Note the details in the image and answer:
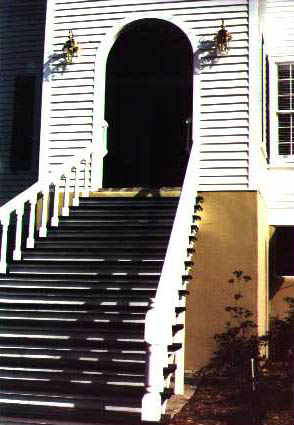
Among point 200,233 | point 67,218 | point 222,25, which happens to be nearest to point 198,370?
point 200,233

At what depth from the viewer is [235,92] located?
10.1 metres

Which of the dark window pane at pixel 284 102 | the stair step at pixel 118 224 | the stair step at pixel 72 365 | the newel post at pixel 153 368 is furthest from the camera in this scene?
the dark window pane at pixel 284 102

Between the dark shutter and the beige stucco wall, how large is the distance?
4.86m

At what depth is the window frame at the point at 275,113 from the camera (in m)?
12.3

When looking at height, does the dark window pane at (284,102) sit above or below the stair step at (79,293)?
above

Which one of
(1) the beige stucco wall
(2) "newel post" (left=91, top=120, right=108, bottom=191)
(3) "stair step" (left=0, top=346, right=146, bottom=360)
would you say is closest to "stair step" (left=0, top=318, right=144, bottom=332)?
(3) "stair step" (left=0, top=346, right=146, bottom=360)

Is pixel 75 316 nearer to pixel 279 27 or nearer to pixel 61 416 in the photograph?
pixel 61 416

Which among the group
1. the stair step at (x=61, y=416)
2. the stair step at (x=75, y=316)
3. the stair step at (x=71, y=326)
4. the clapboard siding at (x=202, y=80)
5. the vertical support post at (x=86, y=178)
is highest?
the clapboard siding at (x=202, y=80)

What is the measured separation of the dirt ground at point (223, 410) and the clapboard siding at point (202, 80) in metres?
3.52

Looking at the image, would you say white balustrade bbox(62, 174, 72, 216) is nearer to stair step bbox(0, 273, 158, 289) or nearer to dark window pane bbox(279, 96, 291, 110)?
stair step bbox(0, 273, 158, 289)

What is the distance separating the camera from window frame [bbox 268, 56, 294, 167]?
12258mm

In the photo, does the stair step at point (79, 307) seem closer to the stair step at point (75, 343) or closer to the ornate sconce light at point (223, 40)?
the stair step at point (75, 343)

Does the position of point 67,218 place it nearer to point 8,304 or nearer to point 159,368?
point 8,304

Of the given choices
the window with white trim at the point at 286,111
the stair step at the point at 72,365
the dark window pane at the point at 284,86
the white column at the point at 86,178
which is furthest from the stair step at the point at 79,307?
the dark window pane at the point at 284,86
